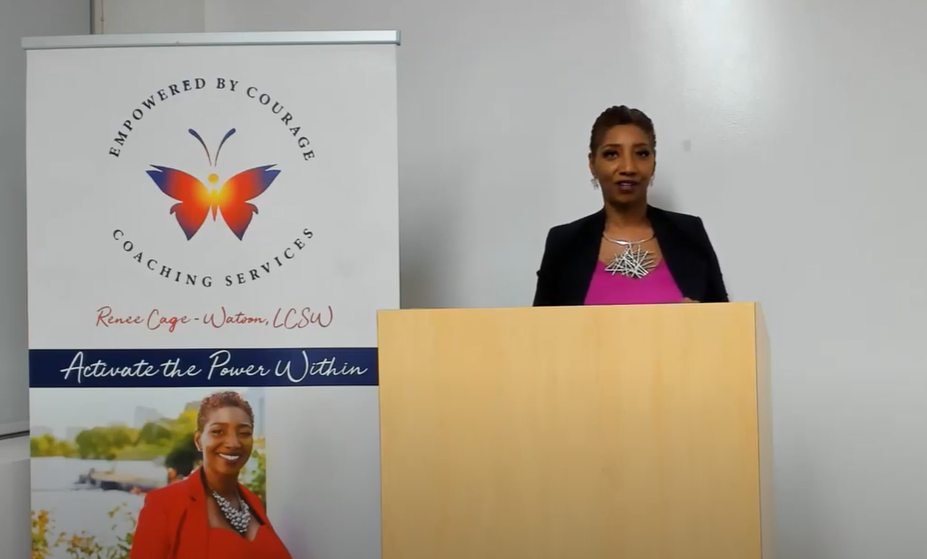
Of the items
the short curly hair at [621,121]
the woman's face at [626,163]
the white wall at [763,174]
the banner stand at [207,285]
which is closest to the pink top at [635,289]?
the woman's face at [626,163]

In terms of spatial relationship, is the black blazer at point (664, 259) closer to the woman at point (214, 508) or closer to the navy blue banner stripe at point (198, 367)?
the navy blue banner stripe at point (198, 367)

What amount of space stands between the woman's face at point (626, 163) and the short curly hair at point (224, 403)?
0.81m

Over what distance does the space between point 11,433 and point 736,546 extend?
5.54ft

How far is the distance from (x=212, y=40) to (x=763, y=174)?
133cm

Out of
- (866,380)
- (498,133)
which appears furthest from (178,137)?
(866,380)

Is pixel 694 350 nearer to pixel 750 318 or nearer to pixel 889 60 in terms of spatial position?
pixel 750 318

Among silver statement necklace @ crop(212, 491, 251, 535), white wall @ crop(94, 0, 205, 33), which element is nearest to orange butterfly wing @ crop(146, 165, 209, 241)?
silver statement necklace @ crop(212, 491, 251, 535)

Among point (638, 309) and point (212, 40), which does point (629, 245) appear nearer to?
point (638, 309)

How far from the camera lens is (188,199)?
5.28 ft

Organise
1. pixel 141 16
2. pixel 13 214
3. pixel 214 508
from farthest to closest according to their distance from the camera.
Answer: pixel 141 16
pixel 13 214
pixel 214 508

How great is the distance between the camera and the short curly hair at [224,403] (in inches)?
62.6

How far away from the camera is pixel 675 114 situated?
7.00 ft

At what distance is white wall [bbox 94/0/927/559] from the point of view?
1992mm

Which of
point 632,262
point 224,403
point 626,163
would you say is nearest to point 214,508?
point 224,403
